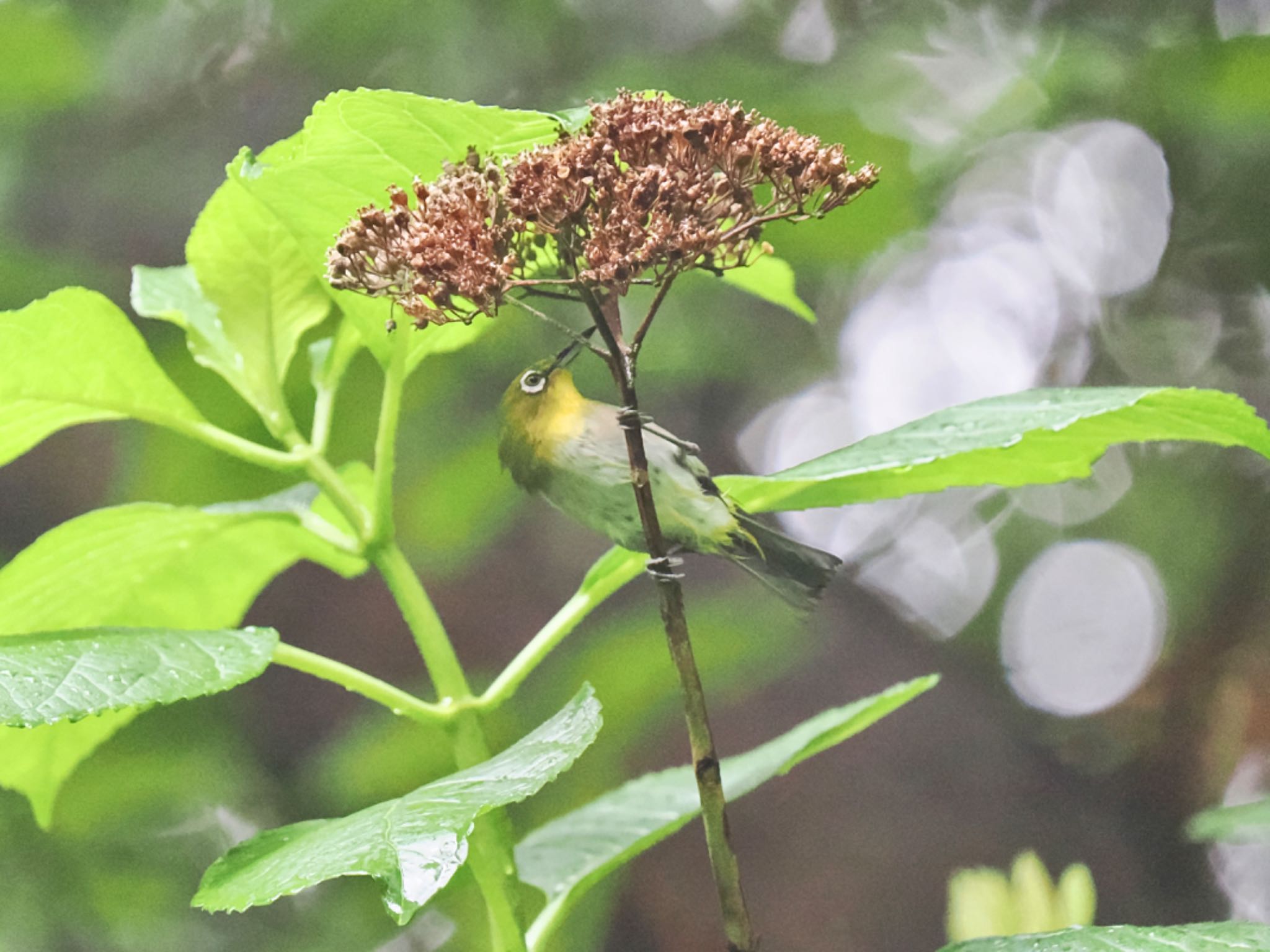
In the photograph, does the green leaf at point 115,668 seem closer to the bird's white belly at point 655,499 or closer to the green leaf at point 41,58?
the bird's white belly at point 655,499

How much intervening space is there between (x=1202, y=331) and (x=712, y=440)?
73 centimetres

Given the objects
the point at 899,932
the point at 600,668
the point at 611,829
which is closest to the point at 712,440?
the point at 600,668

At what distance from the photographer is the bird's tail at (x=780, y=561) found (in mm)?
453

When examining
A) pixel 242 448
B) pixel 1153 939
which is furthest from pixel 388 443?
pixel 1153 939

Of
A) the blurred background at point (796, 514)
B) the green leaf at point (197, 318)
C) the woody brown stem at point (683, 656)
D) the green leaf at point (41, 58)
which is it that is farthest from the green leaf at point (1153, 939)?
the green leaf at point (41, 58)

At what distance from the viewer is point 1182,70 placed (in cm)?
119

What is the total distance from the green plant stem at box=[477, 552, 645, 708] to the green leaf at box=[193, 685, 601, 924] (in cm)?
9

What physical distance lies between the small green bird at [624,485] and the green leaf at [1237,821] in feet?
1.42

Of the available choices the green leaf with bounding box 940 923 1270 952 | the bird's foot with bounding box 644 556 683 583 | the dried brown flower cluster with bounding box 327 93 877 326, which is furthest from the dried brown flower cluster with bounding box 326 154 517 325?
the green leaf with bounding box 940 923 1270 952

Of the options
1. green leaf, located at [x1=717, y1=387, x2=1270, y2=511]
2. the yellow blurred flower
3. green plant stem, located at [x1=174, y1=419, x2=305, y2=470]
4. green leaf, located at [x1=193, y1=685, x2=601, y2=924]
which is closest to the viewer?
green leaf, located at [x1=193, y1=685, x2=601, y2=924]

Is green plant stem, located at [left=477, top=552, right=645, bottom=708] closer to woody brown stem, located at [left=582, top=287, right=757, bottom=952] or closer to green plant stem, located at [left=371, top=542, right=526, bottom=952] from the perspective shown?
green plant stem, located at [left=371, top=542, right=526, bottom=952]

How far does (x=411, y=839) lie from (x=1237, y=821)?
0.61m

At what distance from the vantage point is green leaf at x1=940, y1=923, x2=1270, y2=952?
39 cm

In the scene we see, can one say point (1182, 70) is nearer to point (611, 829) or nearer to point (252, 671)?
point (611, 829)
